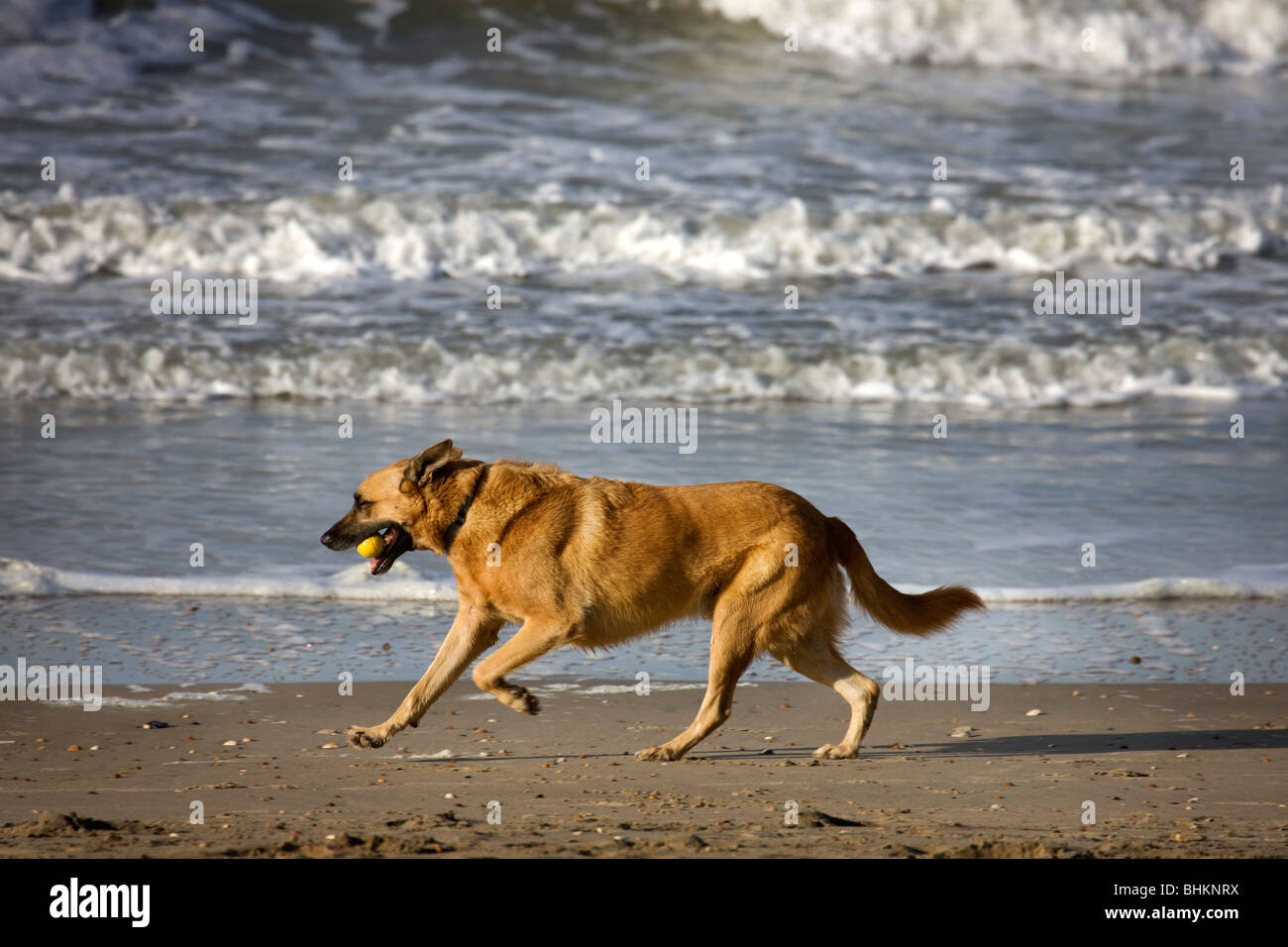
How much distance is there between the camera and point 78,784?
15.2 feet

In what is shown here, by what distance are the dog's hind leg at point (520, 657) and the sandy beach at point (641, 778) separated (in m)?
0.19

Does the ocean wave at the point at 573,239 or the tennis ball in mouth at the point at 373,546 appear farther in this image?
the ocean wave at the point at 573,239

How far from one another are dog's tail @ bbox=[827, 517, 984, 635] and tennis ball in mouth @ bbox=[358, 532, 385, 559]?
1.87 meters

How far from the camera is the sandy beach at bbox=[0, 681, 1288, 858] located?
394cm

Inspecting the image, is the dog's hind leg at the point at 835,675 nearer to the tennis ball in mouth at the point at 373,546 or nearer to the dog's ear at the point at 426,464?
the dog's ear at the point at 426,464

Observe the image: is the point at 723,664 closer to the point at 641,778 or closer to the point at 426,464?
the point at 641,778

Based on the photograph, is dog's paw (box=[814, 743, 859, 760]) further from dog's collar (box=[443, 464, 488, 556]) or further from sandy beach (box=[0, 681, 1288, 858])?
dog's collar (box=[443, 464, 488, 556])

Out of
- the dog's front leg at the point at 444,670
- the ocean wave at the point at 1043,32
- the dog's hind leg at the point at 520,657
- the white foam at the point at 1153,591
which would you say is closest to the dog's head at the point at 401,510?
the dog's front leg at the point at 444,670

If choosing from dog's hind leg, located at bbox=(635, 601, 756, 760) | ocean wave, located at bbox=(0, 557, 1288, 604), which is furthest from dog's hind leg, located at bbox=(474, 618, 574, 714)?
ocean wave, located at bbox=(0, 557, 1288, 604)

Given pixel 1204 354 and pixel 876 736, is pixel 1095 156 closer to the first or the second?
pixel 1204 354

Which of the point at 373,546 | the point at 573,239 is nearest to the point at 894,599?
the point at 373,546

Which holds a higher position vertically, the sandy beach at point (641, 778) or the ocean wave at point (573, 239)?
the ocean wave at point (573, 239)

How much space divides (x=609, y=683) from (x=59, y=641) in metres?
2.61

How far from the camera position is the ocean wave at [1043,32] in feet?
73.8
